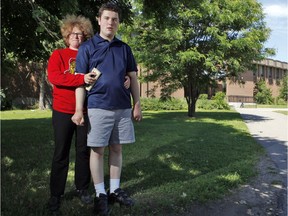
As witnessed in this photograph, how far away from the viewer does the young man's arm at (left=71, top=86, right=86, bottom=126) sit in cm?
367

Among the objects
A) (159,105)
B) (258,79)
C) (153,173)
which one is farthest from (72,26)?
(258,79)

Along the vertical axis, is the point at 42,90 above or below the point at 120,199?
above

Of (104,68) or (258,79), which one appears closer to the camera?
(104,68)

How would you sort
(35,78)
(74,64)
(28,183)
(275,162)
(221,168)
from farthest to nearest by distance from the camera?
(35,78)
(275,162)
(221,168)
(28,183)
(74,64)

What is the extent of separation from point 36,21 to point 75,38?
43 centimetres

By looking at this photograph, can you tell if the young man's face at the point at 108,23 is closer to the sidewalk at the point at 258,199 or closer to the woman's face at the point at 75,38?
the woman's face at the point at 75,38

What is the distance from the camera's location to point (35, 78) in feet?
113

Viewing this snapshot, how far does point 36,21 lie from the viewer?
148 inches

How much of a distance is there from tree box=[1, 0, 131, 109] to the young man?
445 millimetres

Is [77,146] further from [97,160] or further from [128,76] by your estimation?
[128,76]

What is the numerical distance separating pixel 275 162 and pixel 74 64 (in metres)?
4.96

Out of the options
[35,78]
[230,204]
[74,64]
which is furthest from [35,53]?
[35,78]

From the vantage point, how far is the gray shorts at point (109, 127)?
12.4 feet

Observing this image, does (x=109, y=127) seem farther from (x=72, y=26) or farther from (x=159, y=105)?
(x=159, y=105)
